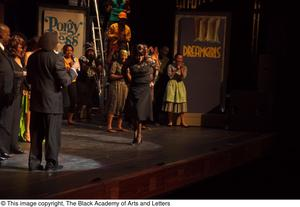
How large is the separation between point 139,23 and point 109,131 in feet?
21.7

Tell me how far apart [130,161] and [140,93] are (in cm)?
174

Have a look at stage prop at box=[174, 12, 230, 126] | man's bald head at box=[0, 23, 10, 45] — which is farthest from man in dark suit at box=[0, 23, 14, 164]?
stage prop at box=[174, 12, 230, 126]

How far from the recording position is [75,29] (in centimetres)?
1334

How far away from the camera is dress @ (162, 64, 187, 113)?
A: 13281 millimetres

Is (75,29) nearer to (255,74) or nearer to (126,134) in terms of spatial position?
(126,134)

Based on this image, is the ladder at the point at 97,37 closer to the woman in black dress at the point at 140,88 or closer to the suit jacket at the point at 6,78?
the woman in black dress at the point at 140,88

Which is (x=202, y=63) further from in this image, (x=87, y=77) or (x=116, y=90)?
(x=116, y=90)

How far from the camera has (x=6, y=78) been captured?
324 inches

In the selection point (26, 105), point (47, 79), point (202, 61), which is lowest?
point (26, 105)

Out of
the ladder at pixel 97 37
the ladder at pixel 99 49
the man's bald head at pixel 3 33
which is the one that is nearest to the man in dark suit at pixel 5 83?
the man's bald head at pixel 3 33

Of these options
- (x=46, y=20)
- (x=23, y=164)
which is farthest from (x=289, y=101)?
(x=23, y=164)

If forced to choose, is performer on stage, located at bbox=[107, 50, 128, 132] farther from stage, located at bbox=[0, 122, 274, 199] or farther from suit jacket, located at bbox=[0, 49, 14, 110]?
suit jacket, located at bbox=[0, 49, 14, 110]

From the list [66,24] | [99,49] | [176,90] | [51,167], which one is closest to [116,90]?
[176,90]

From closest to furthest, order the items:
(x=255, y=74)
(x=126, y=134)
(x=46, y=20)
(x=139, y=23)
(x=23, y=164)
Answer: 1. (x=23, y=164)
2. (x=126, y=134)
3. (x=46, y=20)
4. (x=255, y=74)
5. (x=139, y=23)
